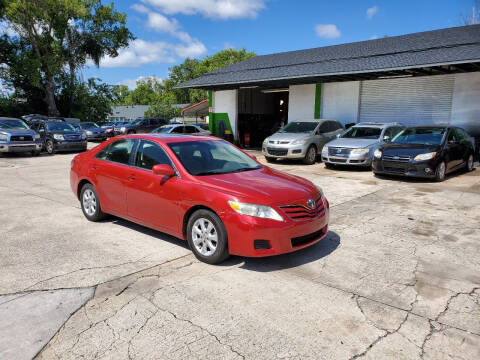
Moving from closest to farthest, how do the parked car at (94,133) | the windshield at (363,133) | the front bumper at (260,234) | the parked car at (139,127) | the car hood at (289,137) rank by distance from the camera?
the front bumper at (260,234)
the windshield at (363,133)
the car hood at (289,137)
the parked car at (94,133)
the parked car at (139,127)

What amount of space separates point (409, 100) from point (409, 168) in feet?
25.0

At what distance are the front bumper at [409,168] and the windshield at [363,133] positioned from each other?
104 inches

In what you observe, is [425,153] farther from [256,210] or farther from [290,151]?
[256,210]

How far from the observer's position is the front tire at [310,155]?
1374cm

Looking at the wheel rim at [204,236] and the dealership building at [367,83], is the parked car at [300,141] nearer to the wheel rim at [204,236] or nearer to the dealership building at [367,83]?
the dealership building at [367,83]

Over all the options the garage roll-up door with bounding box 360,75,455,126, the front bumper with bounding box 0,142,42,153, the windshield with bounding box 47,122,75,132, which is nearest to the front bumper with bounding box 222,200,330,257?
the garage roll-up door with bounding box 360,75,455,126

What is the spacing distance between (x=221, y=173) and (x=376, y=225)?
2857 mm

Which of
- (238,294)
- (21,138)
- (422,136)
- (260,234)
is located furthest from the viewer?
(21,138)

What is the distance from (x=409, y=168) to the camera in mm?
9805

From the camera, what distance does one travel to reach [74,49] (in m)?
34.2

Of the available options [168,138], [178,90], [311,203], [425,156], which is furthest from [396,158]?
[178,90]

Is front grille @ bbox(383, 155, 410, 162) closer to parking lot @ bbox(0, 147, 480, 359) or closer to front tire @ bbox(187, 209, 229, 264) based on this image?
parking lot @ bbox(0, 147, 480, 359)

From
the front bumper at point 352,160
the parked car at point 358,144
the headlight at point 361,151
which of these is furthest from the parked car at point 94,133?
the headlight at point 361,151

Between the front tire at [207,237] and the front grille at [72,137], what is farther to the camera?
the front grille at [72,137]
